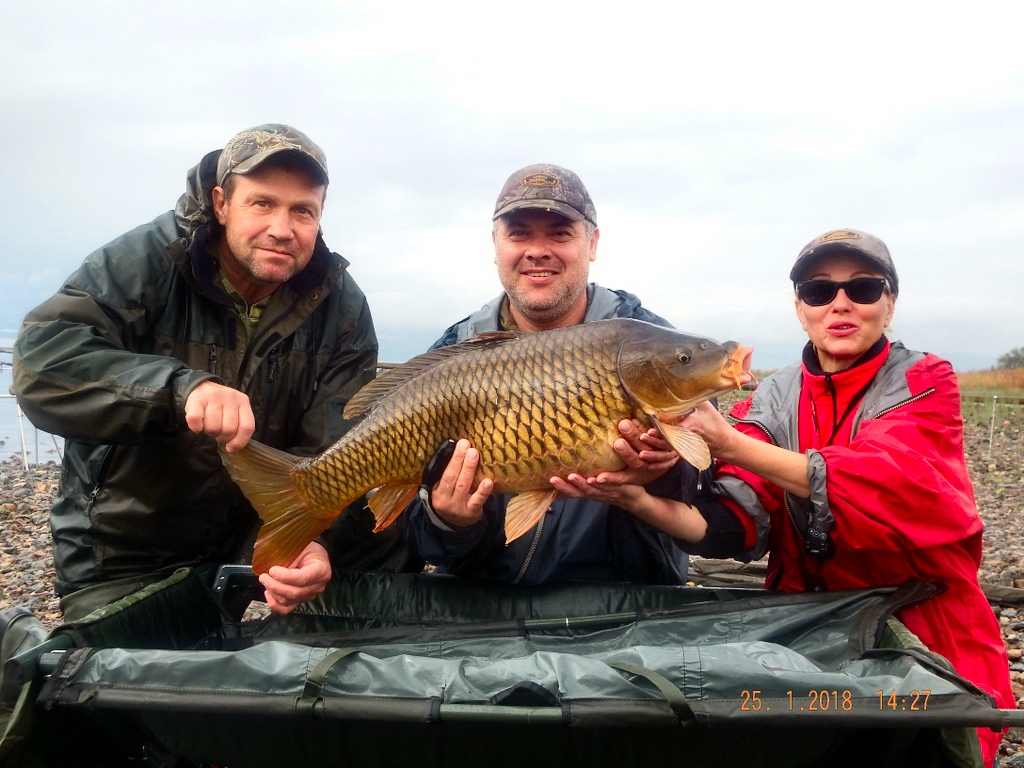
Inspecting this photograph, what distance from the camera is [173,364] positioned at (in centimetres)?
165

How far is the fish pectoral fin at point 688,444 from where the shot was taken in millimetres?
1421

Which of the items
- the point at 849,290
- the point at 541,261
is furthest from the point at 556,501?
the point at 849,290

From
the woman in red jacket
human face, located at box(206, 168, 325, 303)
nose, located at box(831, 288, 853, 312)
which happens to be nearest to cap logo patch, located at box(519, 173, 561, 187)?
human face, located at box(206, 168, 325, 303)

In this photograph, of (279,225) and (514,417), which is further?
(279,225)

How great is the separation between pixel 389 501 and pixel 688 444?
64 centimetres

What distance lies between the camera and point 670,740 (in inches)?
A: 45.3

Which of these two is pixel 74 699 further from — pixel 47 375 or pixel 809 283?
pixel 809 283

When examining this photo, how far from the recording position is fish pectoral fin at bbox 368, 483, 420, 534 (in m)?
1.70

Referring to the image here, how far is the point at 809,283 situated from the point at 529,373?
67 centimetres

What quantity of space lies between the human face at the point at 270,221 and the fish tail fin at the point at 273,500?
1.61 ft

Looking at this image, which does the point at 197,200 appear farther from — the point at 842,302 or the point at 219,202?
the point at 842,302

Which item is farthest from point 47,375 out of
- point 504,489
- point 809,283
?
point 809,283

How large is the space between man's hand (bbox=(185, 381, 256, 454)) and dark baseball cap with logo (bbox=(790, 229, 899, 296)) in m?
1.20

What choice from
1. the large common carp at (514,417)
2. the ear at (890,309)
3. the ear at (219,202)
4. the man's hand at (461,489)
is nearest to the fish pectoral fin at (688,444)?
the large common carp at (514,417)
